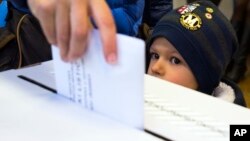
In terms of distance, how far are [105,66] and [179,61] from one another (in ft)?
1.81

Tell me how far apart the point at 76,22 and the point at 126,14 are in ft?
2.01

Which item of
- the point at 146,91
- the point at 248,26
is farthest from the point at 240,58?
the point at 146,91

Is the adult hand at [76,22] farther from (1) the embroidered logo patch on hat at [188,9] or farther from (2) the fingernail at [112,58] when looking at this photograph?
(1) the embroidered logo patch on hat at [188,9]

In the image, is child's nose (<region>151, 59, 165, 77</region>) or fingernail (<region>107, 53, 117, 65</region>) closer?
fingernail (<region>107, 53, 117, 65</region>)

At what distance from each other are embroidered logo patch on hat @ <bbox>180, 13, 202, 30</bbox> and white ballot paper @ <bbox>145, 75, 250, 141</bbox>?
1.32 ft

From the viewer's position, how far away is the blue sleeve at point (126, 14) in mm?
1051

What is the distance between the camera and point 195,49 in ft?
3.29

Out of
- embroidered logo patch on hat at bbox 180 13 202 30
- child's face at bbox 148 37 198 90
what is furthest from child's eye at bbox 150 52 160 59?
embroidered logo patch on hat at bbox 180 13 202 30

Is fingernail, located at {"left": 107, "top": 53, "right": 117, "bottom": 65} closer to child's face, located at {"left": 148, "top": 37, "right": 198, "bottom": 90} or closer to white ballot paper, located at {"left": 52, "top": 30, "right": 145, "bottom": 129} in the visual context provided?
white ballot paper, located at {"left": 52, "top": 30, "right": 145, "bottom": 129}

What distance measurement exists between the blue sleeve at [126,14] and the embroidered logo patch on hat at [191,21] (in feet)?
→ 0.48

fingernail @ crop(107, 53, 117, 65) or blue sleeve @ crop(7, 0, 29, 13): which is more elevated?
fingernail @ crop(107, 53, 117, 65)

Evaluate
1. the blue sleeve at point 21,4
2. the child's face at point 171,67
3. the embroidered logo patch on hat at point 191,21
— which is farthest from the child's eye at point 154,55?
the blue sleeve at point 21,4

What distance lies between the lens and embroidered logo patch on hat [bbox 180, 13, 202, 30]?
1.01 metres

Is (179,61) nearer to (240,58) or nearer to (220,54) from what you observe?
(220,54)
